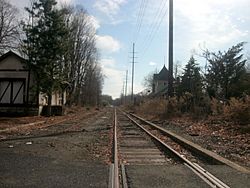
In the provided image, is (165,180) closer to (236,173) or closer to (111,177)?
(111,177)

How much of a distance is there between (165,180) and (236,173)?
1.91 meters

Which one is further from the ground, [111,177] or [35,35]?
[35,35]

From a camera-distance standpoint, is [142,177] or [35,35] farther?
[35,35]

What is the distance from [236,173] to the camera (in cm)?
880

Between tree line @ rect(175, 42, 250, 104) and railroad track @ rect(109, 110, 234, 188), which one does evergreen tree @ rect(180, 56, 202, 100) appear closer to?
tree line @ rect(175, 42, 250, 104)

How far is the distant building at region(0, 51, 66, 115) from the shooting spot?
36.5m

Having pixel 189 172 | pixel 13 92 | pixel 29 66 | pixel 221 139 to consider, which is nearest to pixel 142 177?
pixel 189 172

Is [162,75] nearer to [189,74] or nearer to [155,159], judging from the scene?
[189,74]

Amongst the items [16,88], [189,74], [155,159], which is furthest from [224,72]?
[155,159]

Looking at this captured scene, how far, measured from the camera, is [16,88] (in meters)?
37.5

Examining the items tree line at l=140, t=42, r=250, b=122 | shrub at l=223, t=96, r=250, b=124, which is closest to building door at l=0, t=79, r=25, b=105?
tree line at l=140, t=42, r=250, b=122

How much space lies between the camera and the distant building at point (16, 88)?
3653cm

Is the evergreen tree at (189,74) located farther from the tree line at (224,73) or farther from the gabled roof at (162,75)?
the gabled roof at (162,75)

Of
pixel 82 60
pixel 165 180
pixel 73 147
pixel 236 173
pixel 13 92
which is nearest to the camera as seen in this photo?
pixel 165 180
